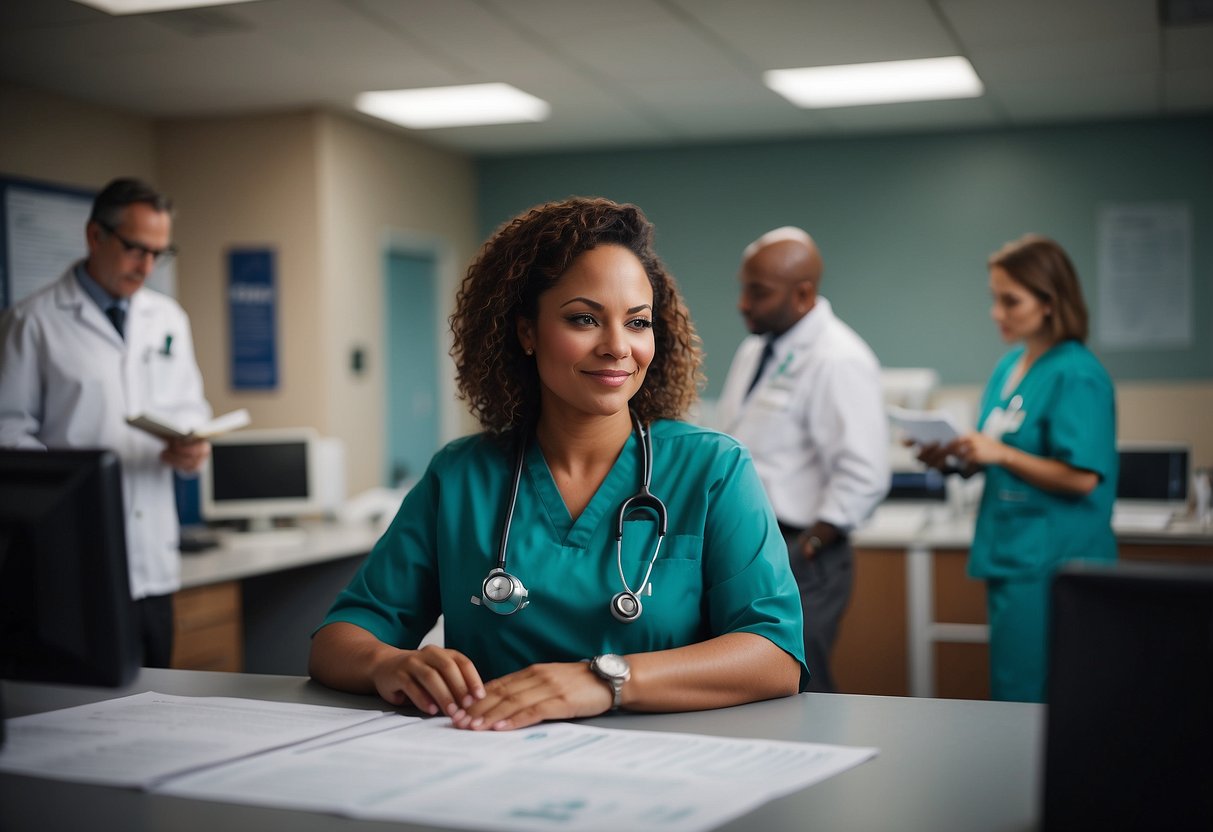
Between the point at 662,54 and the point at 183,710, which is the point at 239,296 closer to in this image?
the point at 662,54

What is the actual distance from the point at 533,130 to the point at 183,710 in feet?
15.0

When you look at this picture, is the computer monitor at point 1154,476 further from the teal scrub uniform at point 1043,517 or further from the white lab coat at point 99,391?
the white lab coat at point 99,391

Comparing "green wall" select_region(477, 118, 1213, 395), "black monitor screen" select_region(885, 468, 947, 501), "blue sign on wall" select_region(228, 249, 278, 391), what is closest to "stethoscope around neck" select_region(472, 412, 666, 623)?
"black monitor screen" select_region(885, 468, 947, 501)

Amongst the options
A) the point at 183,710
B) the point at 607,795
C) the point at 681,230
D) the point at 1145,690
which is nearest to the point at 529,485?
the point at 183,710

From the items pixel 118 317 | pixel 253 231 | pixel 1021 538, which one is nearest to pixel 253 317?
pixel 253 231

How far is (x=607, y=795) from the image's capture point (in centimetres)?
100

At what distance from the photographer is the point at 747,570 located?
4.74ft

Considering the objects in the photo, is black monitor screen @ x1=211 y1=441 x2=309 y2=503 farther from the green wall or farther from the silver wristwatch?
the silver wristwatch

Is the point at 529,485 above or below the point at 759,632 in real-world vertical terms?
above

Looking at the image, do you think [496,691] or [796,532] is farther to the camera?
[796,532]

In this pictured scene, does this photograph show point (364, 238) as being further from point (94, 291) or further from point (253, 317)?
point (94, 291)

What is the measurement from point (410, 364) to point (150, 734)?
4.77 m

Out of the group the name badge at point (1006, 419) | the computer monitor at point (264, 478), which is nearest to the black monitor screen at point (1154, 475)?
the name badge at point (1006, 419)

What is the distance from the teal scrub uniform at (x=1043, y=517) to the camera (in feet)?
9.46
